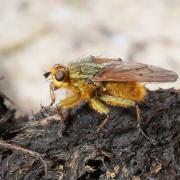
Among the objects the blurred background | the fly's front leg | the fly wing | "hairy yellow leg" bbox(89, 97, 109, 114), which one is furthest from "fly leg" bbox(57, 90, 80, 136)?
the blurred background

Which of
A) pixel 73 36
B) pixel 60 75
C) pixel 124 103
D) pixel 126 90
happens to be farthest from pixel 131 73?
pixel 73 36

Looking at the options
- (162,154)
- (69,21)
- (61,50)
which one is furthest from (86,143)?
(69,21)

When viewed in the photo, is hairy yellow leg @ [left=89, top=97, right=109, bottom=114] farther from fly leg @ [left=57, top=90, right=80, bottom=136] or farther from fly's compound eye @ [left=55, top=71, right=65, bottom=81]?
fly's compound eye @ [left=55, top=71, right=65, bottom=81]

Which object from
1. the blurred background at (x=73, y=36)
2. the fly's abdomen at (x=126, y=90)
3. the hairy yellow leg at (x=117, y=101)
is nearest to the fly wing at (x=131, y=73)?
the fly's abdomen at (x=126, y=90)

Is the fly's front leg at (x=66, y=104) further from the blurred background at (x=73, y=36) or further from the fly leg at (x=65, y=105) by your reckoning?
the blurred background at (x=73, y=36)

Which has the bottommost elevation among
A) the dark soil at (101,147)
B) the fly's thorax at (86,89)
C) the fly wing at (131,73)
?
the dark soil at (101,147)

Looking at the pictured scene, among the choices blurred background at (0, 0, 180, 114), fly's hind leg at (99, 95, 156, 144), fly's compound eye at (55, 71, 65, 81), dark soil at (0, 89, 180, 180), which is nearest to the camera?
dark soil at (0, 89, 180, 180)

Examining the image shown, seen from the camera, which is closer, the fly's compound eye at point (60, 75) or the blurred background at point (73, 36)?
the fly's compound eye at point (60, 75)
